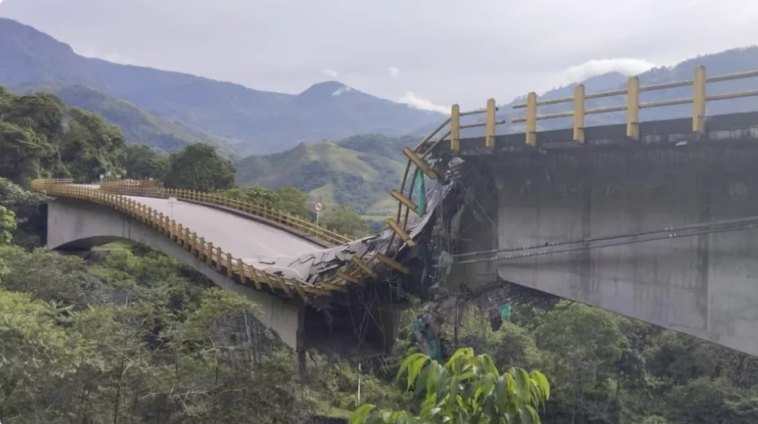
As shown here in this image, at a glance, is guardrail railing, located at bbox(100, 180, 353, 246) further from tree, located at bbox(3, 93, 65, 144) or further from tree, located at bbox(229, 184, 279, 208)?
tree, located at bbox(3, 93, 65, 144)

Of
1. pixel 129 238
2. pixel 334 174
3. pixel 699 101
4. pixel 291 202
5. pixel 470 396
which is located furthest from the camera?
pixel 334 174

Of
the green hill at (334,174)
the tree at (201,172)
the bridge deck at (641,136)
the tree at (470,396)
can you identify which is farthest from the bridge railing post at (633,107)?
the green hill at (334,174)

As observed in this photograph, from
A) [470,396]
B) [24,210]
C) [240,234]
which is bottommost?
[240,234]

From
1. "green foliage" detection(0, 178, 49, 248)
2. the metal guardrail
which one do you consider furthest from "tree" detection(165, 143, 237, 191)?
the metal guardrail

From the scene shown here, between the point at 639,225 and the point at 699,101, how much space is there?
1.98 metres

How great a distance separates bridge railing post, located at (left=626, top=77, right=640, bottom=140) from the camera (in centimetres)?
800

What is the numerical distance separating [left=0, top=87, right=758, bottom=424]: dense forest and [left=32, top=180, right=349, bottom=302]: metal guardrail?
889 millimetres

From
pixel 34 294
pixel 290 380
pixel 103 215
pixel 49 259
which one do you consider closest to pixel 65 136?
pixel 103 215

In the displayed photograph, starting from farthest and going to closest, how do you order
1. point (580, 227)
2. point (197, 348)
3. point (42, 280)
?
point (42, 280) → point (197, 348) → point (580, 227)

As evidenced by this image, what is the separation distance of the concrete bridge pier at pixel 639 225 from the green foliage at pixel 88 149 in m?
47.2

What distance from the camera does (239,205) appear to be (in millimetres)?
29094

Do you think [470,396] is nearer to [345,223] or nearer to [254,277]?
[254,277]

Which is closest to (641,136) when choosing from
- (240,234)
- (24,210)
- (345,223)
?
(240,234)

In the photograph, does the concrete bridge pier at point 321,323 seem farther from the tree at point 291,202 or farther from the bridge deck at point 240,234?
the tree at point 291,202
